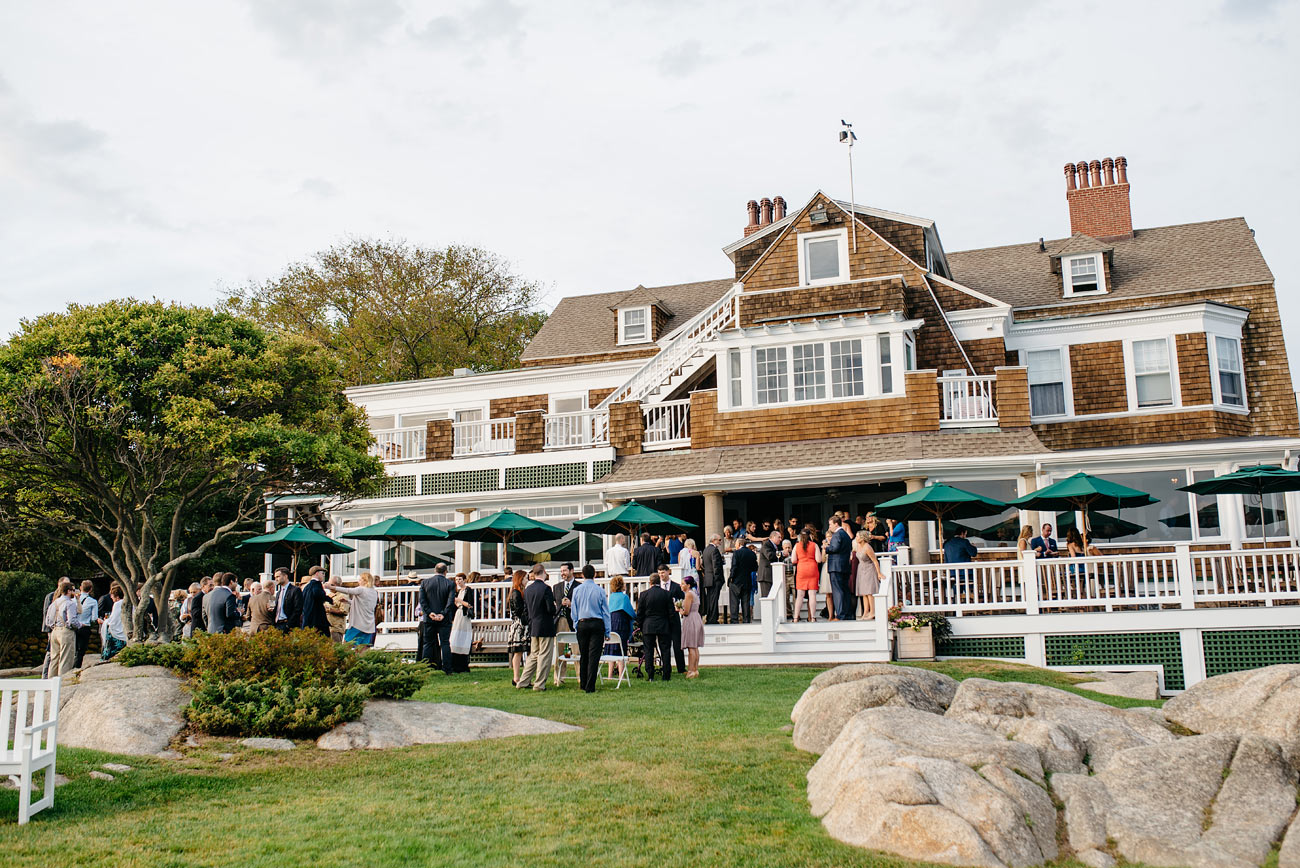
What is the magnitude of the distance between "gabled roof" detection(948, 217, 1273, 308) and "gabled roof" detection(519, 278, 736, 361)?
740cm

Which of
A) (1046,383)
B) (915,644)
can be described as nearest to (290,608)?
(915,644)

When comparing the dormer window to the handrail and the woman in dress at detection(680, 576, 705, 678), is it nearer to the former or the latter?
the handrail

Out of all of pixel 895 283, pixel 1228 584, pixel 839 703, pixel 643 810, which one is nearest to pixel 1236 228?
pixel 895 283

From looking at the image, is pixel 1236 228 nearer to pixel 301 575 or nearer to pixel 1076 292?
pixel 1076 292

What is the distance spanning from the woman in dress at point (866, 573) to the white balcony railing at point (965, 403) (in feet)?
19.2

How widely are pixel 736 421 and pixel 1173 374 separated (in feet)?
31.3

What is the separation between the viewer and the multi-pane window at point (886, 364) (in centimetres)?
2431

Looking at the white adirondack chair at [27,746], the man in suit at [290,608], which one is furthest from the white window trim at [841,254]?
the white adirondack chair at [27,746]

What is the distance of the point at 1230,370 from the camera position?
2495 cm

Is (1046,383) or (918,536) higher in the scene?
(1046,383)

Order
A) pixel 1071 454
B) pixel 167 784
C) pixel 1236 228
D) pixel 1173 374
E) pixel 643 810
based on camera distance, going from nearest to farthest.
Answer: pixel 643 810, pixel 167 784, pixel 1071 454, pixel 1173 374, pixel 1236 228

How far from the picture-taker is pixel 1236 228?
95.2ft

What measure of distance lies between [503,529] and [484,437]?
6.44 meters

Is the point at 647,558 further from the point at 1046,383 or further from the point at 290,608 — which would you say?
the point at 1046,383
